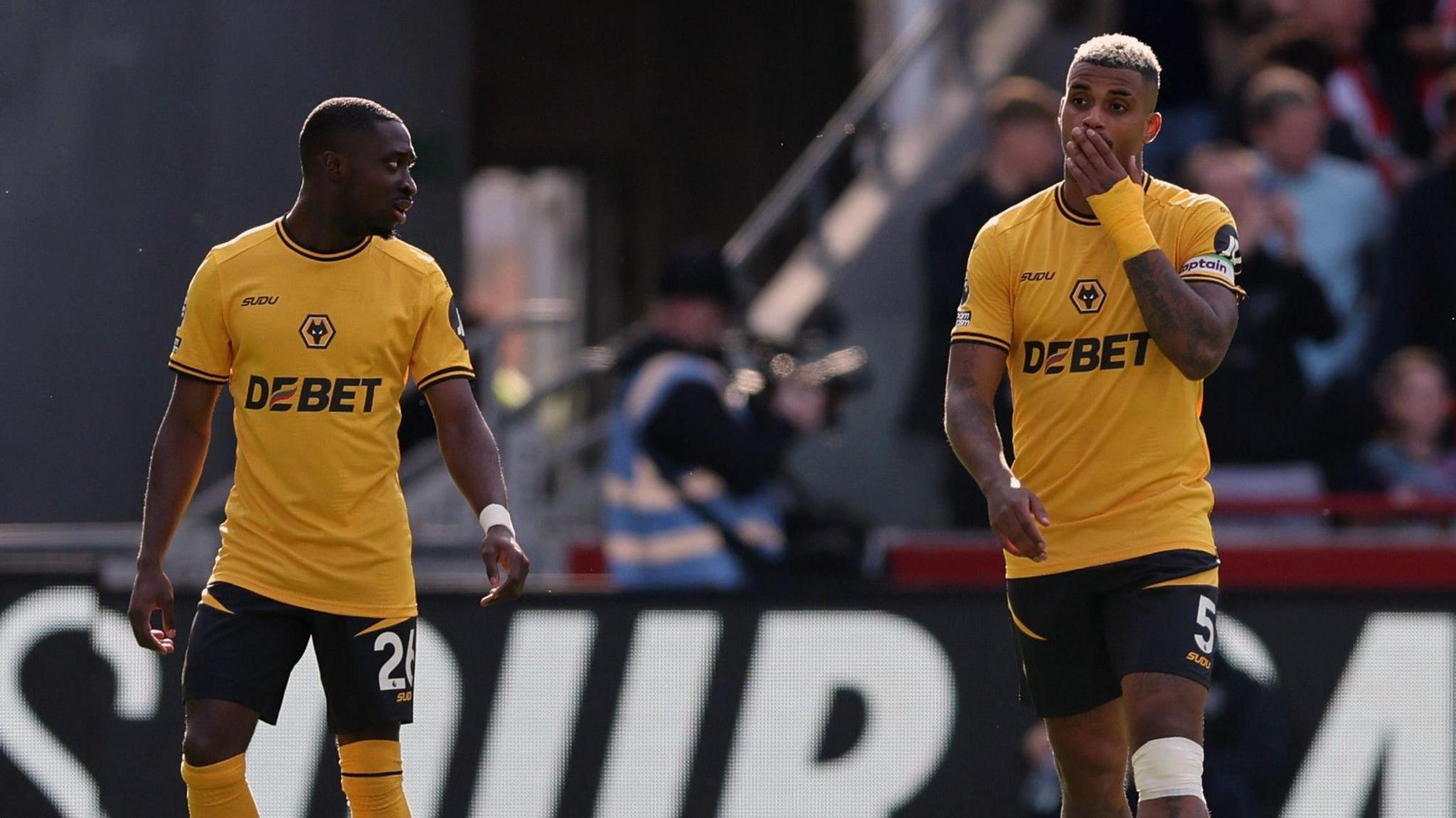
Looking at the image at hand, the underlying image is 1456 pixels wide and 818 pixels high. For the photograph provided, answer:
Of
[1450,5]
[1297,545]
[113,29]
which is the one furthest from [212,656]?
[1450,5]

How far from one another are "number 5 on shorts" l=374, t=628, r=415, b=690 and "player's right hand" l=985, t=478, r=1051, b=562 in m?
1.57

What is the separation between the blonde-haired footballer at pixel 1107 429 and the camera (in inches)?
210

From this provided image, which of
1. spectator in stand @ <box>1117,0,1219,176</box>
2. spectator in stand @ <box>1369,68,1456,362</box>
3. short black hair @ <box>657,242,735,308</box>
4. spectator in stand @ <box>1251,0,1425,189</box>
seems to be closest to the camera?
short black hair @ <box>657,242,735,308</box>

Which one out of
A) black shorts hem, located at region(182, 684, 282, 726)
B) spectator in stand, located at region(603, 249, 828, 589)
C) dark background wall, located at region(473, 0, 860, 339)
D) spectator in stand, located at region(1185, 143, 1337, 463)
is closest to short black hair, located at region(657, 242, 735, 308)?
spectator in stand, located at region(603, 249, 828, 589)

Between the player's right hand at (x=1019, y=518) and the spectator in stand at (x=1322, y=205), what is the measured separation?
4.37 metres

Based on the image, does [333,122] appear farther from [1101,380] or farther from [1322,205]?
[1322,205]

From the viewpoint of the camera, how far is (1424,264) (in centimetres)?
969

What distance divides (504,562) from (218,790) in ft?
3.06

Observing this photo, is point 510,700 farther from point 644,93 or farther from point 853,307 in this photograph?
point 644,93

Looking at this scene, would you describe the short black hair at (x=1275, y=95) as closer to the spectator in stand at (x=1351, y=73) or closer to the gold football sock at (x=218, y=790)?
the spectator in stand at (x=1351, y=73)

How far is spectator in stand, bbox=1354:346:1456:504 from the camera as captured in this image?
937cm

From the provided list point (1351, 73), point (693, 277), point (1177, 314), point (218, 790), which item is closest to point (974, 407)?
point (1177, 314)

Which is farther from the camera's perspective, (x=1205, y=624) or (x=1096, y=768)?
(x=1096, y=768)

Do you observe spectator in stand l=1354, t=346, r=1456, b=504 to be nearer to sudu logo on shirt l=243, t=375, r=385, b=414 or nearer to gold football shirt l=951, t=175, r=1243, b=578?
gold football shirt l=951, t=175, r=1243, b=578
